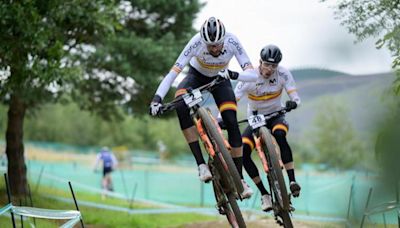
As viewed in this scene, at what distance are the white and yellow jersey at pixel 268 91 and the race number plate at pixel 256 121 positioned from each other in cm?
38

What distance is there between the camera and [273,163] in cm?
876

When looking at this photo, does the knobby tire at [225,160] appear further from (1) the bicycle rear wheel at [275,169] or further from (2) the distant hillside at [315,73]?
(2) the distant hillside at [315,73]

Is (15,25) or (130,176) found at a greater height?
(15,25)

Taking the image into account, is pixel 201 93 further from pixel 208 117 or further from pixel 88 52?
pixel 88 52

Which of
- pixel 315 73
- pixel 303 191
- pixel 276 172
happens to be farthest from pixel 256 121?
pixel 303 191

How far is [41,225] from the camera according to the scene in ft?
35.3

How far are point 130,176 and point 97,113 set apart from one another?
1738 centimetres

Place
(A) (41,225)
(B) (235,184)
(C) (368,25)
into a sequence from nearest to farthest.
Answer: (B) (235,184) < (C) (368,25) < (A) (41,225)

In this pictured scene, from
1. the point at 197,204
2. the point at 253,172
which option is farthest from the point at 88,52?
the point at 253,172

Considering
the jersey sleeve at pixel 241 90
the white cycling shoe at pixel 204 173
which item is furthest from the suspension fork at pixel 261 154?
the white cycling shoe at pixel 204 173

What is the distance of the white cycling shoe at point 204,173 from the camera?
8.38 meters

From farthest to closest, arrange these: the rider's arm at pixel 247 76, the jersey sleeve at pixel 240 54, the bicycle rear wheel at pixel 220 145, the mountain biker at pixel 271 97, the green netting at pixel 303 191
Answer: the mountain biker at pixel 271 97
the jersey sleeve at pixel 240 54
the rider's arm at pixel 247 76
the bicycle rear wheel at pixel 220 145
the green netting at pixel 303 191

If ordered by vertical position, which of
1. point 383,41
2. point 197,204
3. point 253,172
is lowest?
point 197,204

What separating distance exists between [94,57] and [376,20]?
11.0 m
